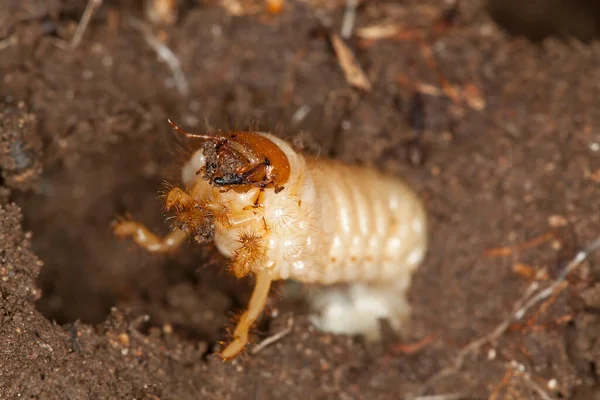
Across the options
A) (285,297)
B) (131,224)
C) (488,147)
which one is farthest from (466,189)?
(131,224)

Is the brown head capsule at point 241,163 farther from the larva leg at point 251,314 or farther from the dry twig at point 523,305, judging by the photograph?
the dry twig at point 523,305

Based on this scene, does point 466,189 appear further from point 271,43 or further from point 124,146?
point 124,146

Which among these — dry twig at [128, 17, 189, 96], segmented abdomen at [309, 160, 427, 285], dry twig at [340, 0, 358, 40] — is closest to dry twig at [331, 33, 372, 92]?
dry twig at [340, 0, 358, 40]

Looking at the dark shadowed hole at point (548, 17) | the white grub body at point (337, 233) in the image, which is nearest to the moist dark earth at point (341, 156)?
the white grub body at point (337, 233)

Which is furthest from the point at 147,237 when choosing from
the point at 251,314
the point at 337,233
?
the point at 337,233

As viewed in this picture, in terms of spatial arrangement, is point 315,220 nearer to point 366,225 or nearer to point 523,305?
point 366,225
